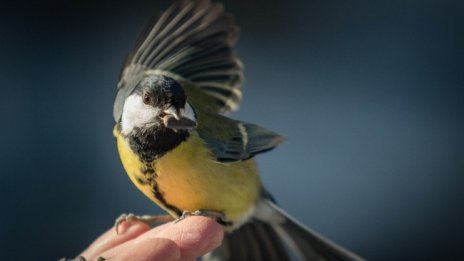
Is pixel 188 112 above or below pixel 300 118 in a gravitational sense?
above

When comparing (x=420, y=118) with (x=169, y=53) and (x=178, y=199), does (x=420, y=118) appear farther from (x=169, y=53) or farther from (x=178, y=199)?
(x=178, y=199)

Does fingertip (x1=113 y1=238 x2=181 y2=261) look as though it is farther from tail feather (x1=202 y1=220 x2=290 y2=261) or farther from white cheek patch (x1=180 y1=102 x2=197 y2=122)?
tail feather (x1=202 y1=220 x2=290 y2=261)

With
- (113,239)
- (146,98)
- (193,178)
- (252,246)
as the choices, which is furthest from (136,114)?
(252,246)

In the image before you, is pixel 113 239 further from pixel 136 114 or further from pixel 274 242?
pixel 274 242

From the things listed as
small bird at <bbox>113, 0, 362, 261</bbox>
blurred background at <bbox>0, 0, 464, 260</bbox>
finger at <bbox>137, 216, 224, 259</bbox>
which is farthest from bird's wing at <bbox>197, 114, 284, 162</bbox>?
blurred background at <bbox>0, 0, 464, 260</bbox>

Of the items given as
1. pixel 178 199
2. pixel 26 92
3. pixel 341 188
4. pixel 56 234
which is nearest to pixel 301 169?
pixel 341 188

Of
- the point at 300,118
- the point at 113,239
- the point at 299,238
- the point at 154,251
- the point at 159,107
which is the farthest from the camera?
the point at 300,118
